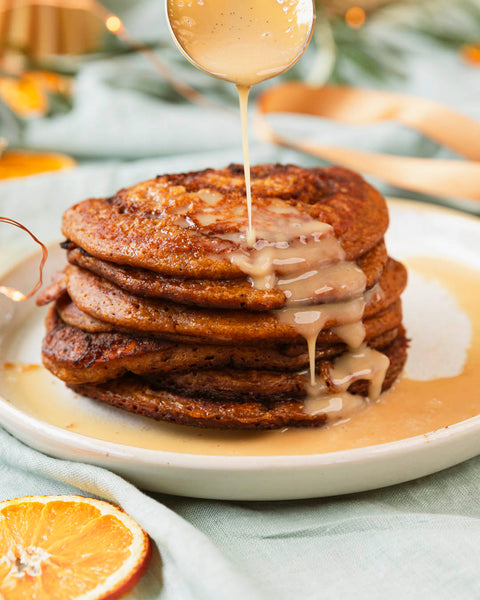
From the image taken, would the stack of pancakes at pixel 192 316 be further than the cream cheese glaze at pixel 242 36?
No

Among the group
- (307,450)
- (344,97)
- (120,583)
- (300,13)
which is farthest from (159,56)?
(120,583)

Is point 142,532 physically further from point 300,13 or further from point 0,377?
point 300,13

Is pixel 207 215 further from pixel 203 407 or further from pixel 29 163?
pixel 29 163

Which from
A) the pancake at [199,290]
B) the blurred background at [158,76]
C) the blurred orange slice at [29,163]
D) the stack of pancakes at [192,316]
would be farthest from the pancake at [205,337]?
the blurred orange slice at [29,163]

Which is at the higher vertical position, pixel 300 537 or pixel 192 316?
pixel 192 316

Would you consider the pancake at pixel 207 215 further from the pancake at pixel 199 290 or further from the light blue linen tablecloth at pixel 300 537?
the light blue linen tablecloth at pixel 300 537

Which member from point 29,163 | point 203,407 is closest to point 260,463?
point 203,407

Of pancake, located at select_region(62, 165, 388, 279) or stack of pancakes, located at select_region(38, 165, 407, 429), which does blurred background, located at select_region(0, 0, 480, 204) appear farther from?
stack of pancakes, located at select_region(38, 165, 407, 429)
